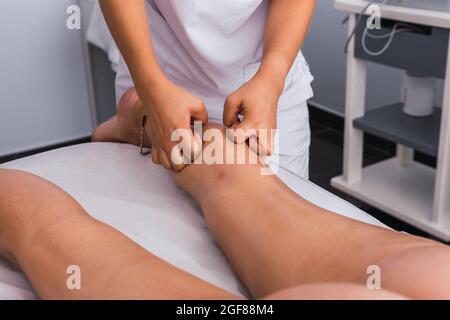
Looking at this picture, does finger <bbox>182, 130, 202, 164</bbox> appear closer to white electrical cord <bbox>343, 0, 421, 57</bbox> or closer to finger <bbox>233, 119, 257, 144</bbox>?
finger <bbox>233, 119, 257, 144</bbox>

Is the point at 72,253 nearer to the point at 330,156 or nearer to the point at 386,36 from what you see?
the point at 386,36

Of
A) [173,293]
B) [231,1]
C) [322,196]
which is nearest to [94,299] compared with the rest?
[173,293]

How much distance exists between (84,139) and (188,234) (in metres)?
2.18

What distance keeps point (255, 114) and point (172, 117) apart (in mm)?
157

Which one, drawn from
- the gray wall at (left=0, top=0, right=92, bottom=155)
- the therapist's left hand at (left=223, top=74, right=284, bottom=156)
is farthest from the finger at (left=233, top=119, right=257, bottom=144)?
the gray wall at (left=0, top=0, right=92, bottom=155)

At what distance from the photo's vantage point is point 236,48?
131 centimetres

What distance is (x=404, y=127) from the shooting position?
222 centimetres

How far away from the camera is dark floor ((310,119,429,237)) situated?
247cm

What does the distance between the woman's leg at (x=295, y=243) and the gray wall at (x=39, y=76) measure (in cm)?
198

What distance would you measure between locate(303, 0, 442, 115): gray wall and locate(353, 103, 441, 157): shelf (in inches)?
14.5

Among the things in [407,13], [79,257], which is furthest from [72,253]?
[407,13]

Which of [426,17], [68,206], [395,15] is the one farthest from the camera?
[395,15]

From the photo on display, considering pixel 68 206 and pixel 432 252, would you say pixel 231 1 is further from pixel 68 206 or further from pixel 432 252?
pixel 432 252

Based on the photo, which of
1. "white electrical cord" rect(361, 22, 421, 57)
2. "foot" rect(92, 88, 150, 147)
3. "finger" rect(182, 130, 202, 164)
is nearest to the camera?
"finger" rect(182, 130, 202, 164)
